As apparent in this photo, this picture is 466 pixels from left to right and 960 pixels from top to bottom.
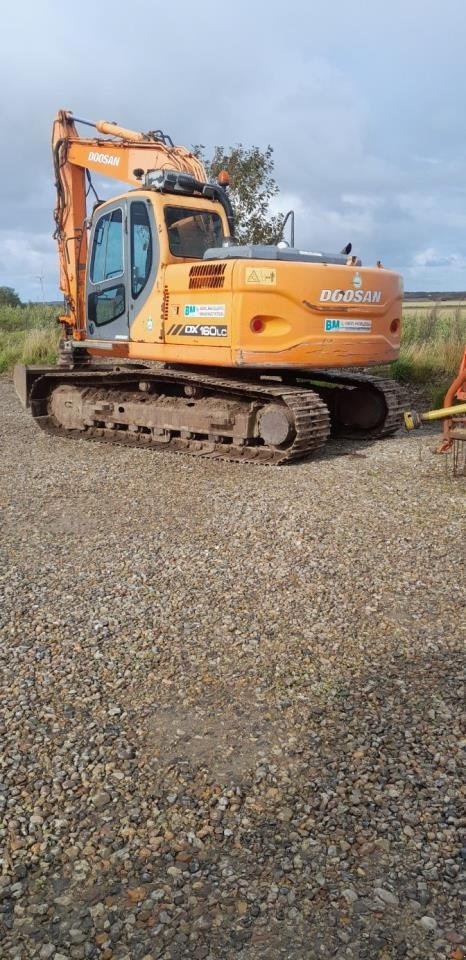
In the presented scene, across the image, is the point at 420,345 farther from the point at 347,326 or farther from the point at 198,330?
the point at 198,330

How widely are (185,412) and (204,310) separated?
1235 millimetres

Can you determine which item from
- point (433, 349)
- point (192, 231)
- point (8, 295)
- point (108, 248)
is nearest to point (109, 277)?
point (108, 248)

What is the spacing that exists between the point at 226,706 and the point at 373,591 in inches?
60.2

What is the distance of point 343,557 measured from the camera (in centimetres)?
511

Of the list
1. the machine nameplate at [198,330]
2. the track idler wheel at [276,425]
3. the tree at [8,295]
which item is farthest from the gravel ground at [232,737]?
the tree at [8,295]

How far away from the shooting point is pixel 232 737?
3.12 metres

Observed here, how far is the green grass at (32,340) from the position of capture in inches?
676

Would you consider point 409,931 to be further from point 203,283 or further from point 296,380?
point 296,380

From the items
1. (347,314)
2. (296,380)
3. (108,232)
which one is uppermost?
(108,232)

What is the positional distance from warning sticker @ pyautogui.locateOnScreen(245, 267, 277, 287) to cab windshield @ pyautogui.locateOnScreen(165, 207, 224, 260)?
1.43 m

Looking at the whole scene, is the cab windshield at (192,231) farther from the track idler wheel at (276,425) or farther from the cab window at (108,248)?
the track idler wheel at (276,425)

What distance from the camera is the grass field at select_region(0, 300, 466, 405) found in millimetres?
13234

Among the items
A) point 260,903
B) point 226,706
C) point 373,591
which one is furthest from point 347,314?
point 260,903

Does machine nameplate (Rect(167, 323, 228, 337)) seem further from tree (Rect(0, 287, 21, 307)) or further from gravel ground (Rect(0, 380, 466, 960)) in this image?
tree (Rect(0, 287, 21, 307))
